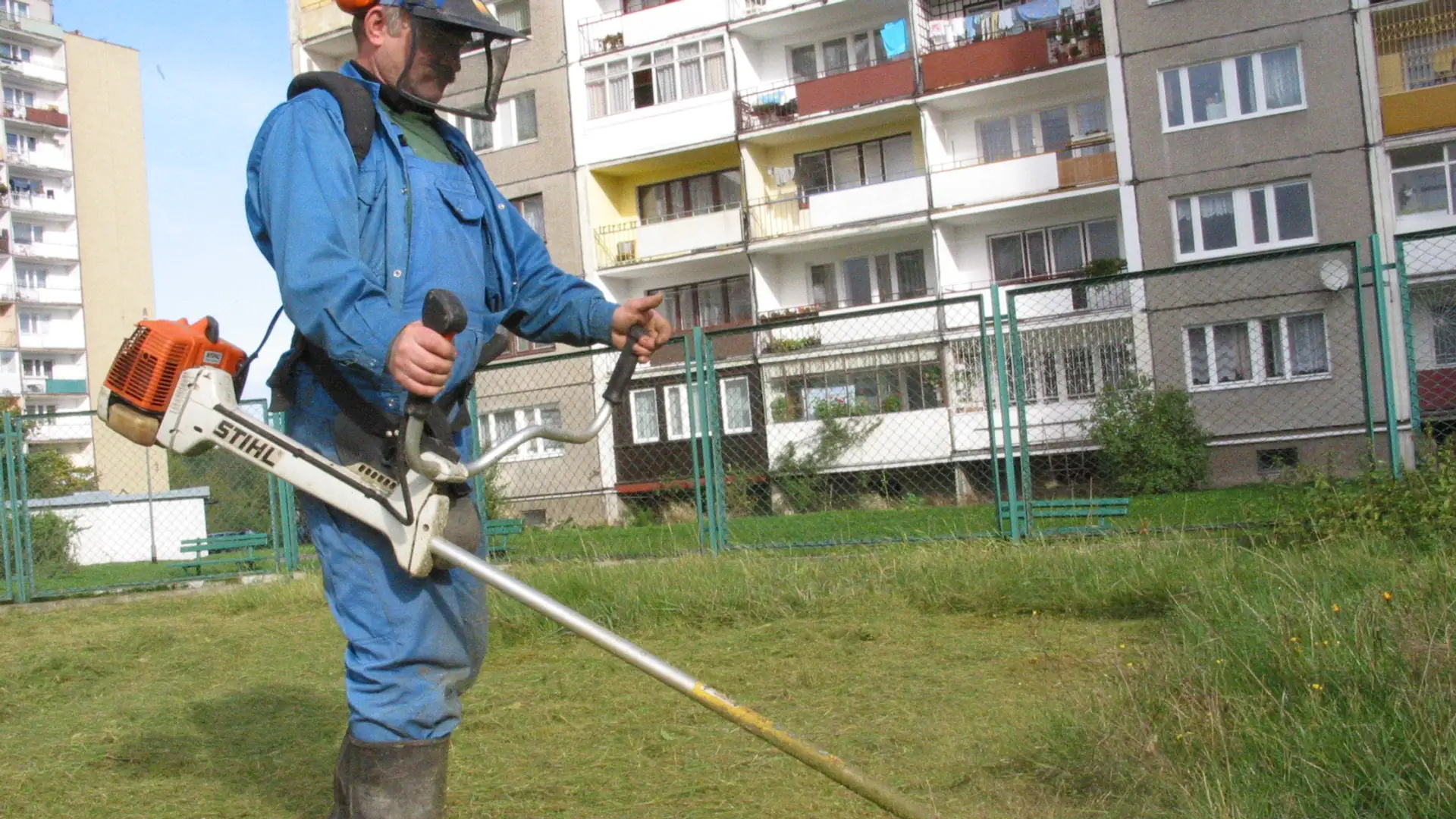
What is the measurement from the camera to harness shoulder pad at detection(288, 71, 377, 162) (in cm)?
264

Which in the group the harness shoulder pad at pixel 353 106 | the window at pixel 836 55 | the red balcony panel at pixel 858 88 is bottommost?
the harness shoulder pad at pixel 353 106

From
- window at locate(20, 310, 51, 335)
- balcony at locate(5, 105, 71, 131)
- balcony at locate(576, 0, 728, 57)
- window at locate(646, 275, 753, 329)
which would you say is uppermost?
balcony at locate(5, 105, 71, 131)

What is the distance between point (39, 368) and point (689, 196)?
43.5 metres

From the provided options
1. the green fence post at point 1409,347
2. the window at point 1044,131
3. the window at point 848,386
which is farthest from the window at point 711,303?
the green fence post at point 1409,347

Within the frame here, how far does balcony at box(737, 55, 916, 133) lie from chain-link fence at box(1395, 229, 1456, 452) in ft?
58.5

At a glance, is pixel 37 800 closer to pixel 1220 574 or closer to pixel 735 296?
pixel 1220 574

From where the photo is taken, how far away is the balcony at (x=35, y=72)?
59438 millimetres

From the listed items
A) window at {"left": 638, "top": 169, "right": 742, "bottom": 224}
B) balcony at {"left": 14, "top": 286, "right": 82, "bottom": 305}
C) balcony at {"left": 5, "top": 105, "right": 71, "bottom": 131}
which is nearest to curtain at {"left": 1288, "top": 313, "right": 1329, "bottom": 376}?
window at {"left": 638, "top": 169, "right": 742, "bottom": 224}

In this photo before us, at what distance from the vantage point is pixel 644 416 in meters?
24.0

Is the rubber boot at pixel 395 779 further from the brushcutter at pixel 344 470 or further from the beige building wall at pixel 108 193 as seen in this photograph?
the beige building wall at pixel 108 193

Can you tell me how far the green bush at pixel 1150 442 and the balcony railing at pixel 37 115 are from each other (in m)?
58.9

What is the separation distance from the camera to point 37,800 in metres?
4.21

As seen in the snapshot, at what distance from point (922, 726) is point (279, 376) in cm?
262

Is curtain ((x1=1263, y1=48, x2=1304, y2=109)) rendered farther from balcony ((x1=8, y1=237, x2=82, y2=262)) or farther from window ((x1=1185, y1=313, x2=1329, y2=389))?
balcony ((x1=8, y1=237, x2=82, y2=262))
